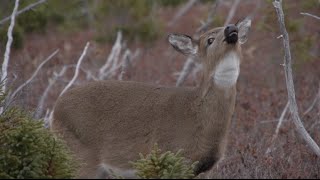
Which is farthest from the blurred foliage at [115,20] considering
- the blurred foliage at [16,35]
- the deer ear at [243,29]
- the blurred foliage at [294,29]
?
the deer ear at [243,29]

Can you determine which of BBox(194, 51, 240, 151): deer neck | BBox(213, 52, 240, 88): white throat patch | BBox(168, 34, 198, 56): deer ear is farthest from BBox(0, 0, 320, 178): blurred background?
BBox(168, 34, 198, 56): deer ear

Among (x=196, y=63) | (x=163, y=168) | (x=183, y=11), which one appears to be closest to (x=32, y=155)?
(x=163, y=168)

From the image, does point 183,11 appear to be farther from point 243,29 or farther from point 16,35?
point 243,29

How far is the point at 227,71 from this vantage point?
6223 mm

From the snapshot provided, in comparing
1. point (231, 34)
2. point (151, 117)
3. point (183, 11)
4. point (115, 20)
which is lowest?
point (183, 11)

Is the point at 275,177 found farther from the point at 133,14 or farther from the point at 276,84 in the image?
the point at 133,14

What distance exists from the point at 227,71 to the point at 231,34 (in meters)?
0.33

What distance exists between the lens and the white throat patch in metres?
6.22

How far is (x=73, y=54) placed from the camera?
13.9 metres

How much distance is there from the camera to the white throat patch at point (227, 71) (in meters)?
6.22

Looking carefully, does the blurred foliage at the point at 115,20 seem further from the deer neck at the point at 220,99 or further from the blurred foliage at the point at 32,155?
the blurred foliage at the point at 32,155

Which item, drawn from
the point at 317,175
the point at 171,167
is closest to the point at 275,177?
the point at 317,175

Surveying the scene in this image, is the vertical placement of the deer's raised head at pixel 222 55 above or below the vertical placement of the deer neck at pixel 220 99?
above

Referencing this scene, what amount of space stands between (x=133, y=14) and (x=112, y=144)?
7.85m
